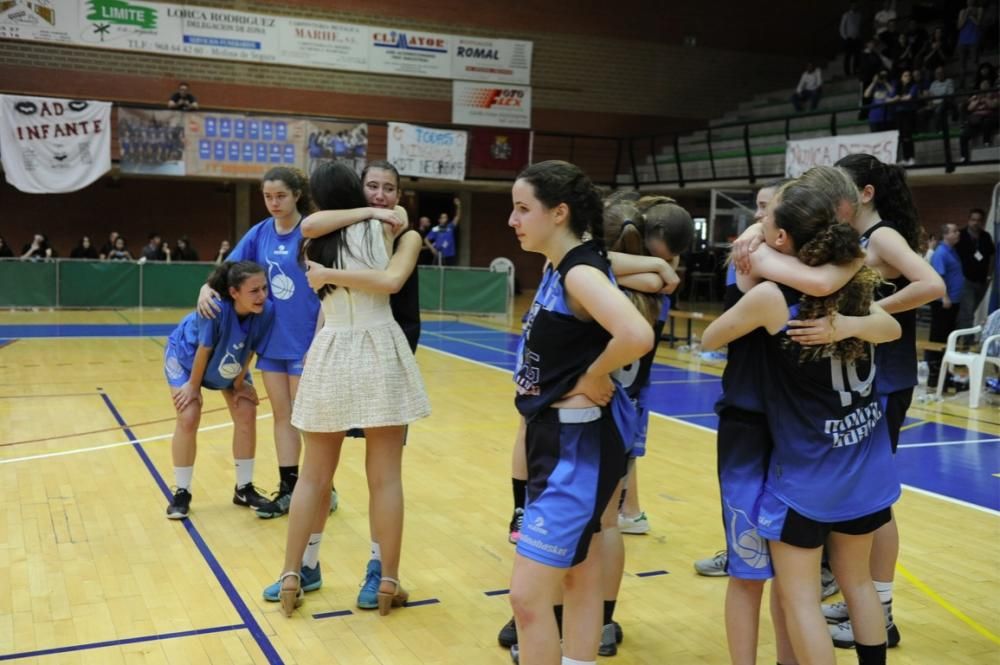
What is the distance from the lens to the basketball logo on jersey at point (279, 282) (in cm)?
479

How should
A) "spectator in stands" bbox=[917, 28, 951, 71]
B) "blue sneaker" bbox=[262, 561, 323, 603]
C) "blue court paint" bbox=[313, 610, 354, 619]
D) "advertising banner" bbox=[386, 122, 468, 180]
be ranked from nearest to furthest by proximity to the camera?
"blue court paint" bbox=[313, 610, 354, 619] < "blue sneaker" bbox=[262, 561, 323, 603] < "spectator in stands" bbox=[917, 28, 951, 71] < "advertising banner" bbox=[386, 122, 468, 180]

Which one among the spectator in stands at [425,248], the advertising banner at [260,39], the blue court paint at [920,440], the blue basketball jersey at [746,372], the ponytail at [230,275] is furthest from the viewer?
the spectator in stands at [425,248]

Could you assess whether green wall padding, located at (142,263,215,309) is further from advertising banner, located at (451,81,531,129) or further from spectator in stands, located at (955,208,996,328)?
spectator in stands, located at (955,208,996,328)

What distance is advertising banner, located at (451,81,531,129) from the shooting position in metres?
21.1

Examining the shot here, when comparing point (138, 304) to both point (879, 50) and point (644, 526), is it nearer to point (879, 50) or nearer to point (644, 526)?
point (644, 526)

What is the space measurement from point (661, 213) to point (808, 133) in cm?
1625

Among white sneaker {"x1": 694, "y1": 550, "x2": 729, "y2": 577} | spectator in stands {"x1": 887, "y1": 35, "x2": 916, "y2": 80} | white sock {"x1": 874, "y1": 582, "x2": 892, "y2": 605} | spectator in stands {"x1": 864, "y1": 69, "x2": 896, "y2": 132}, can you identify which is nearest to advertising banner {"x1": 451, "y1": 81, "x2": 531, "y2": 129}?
spectator in stands {"x1": 864, "y1": 69, "x2": 896, "y2": 132}

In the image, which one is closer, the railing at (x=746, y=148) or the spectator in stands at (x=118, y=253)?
the railing at (x=746, y=148)

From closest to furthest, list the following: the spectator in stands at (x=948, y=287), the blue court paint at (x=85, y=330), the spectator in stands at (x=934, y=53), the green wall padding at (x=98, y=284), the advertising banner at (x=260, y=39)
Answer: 1. the spectator in stands at (x=948, y=287)
2. the blue court paint at (x=85, y=330)
3. the green wall padding at (x=98, y=284)
4. the spectator in stands at (x=934, y=53)
5. the advertising banner at (x=260, y=39)

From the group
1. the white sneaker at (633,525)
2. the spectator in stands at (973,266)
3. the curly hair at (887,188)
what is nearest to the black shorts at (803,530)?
the curly hair at (887,188)

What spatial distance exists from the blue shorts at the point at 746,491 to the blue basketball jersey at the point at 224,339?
2781 millimetres

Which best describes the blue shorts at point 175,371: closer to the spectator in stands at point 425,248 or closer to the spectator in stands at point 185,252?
the spectator in stands at point 185,252

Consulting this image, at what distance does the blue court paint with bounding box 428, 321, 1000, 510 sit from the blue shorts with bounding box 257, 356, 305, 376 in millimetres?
2497

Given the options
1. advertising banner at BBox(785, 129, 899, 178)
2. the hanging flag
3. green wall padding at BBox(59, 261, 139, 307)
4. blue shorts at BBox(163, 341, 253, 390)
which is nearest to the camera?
blue shorts at BBox(163, 341, 253, 390)
